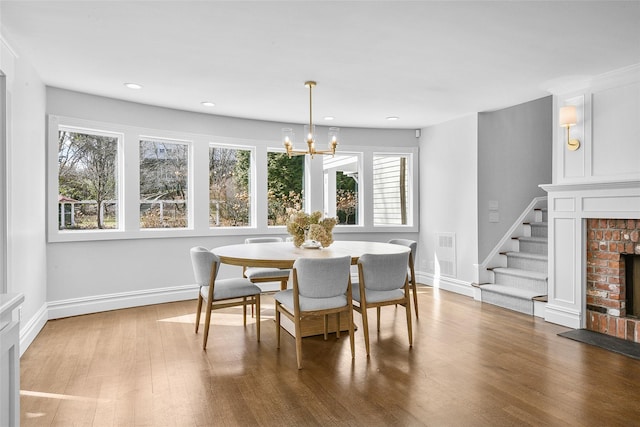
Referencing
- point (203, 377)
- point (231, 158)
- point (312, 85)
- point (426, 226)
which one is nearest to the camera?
point (203, 377)

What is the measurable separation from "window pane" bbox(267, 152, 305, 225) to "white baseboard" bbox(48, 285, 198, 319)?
1.59 m

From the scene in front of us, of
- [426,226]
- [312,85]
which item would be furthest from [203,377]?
[426,226]

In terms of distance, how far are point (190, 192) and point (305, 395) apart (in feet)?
11.7

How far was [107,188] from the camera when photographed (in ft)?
15.7

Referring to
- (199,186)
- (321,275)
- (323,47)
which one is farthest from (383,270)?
(199,186)

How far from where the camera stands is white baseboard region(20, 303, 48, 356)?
10.9 ft

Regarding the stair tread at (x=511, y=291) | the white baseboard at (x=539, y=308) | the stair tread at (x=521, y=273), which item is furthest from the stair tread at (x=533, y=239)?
the white baseboard at (x=539, y=308)

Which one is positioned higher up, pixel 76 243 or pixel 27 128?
pixel 27 128

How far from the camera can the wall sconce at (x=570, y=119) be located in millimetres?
3914

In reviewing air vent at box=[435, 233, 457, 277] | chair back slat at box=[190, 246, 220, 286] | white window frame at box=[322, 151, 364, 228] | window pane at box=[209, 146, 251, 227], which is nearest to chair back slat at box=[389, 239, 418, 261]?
air vent at box=[435, 233, 457, 277]

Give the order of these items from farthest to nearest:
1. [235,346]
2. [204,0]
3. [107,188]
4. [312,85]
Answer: [107,188]
[312,85]
[235,346]
[204,0]

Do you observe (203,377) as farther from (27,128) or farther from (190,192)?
(190,192)

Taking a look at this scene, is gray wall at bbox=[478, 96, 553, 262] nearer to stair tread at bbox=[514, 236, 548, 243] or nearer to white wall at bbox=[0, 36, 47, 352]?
stair tread at bbox=[514, 236, 548, 243]

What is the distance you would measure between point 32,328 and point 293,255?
8.23 feet
